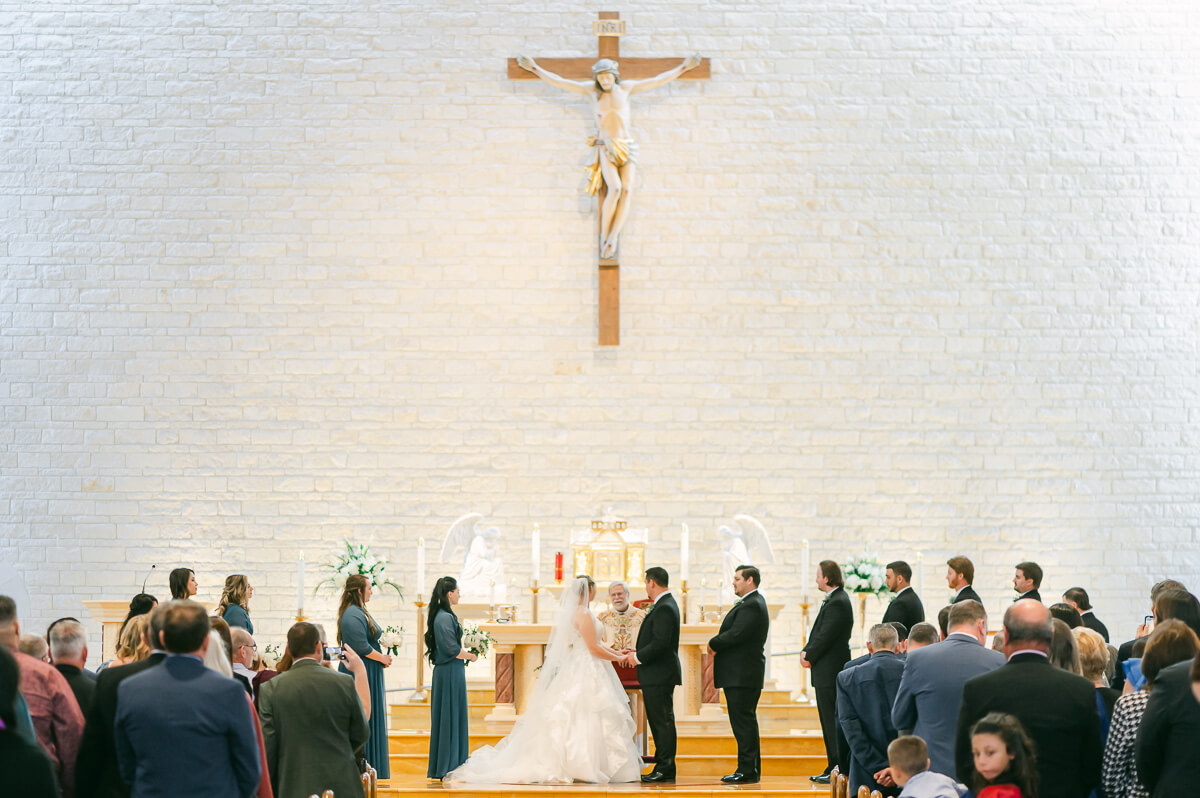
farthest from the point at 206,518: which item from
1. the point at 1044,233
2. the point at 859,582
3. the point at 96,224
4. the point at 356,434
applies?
the point at 1044,233

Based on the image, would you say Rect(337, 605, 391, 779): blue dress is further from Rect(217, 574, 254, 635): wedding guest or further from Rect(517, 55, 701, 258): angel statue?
Rect(517, 55, 701, 258): angel statue

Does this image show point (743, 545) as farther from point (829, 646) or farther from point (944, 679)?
point (944, 679)

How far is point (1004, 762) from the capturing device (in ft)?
11.8

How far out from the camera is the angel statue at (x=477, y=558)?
959cm

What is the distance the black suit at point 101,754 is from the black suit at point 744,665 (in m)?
4.01

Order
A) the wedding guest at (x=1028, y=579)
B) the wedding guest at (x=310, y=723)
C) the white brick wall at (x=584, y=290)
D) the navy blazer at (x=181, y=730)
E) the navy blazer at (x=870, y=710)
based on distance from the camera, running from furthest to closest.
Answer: the white brick wall at (x=584, y=290) < the wedding guest at (x=1028, y=579) < the navy blazer at (x=870, y=710) < the wedding guest at (x=310, y=723) < the navy blazer at (x=181, y=730)

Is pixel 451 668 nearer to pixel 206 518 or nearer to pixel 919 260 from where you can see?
pixel 206 518

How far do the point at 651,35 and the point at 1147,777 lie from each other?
8.16m

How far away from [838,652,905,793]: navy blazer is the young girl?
1.70 m

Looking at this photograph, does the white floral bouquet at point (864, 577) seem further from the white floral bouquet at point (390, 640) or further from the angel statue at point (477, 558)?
the white floral bouquet at point (390, 640)

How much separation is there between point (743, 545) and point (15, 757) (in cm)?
727

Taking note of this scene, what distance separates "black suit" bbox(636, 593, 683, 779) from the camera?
7.18m

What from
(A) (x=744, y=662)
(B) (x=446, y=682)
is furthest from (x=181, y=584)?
(A) (x=744, y=662)

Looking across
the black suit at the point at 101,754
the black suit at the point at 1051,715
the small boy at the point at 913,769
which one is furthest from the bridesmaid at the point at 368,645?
the black suit at the point at 1051,715
